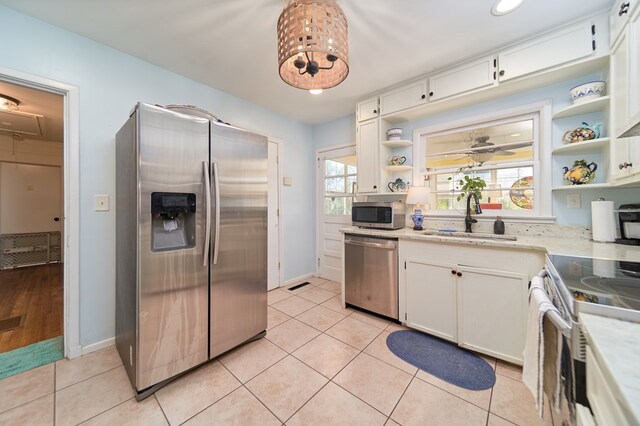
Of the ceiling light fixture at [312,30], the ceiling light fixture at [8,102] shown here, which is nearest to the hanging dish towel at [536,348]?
the ceiling light fixture at [312,30]

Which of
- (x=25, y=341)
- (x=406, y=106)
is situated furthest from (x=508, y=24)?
(x=25, y=341)

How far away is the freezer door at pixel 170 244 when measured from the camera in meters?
1.41

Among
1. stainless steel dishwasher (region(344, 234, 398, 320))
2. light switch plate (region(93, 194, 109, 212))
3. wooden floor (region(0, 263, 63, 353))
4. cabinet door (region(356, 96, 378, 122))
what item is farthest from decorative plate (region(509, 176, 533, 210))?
wooden floor (region(0, 263, 63, 353))

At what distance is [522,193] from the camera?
2.14 metres

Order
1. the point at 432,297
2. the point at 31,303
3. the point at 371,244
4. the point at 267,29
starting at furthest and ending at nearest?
the point at 31,303
the point at 371,244
the point at 432,297
the point at 267,29

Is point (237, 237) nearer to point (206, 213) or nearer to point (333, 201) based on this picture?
point (206, 213)

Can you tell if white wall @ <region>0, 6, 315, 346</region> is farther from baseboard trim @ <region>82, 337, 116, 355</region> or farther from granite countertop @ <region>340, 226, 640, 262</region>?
granite countertop @ <region>340, 226, 640, 262</region>

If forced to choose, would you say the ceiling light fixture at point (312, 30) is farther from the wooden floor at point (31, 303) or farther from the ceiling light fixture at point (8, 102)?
the ceiling light fixture at point (8, 102)

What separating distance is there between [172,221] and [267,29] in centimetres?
158

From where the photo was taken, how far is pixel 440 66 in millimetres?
2229

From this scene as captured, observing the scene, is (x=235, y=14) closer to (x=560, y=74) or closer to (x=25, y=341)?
(x=560, y=74)

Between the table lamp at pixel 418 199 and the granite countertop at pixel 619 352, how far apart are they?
6.13 ft

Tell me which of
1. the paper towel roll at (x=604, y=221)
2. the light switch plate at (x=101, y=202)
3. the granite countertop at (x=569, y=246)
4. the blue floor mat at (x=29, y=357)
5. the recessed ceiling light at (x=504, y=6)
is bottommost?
the blue floor mat at (x=29, y=357)

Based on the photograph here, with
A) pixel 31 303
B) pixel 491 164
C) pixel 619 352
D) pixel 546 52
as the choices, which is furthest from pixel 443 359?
pixel 31 303
